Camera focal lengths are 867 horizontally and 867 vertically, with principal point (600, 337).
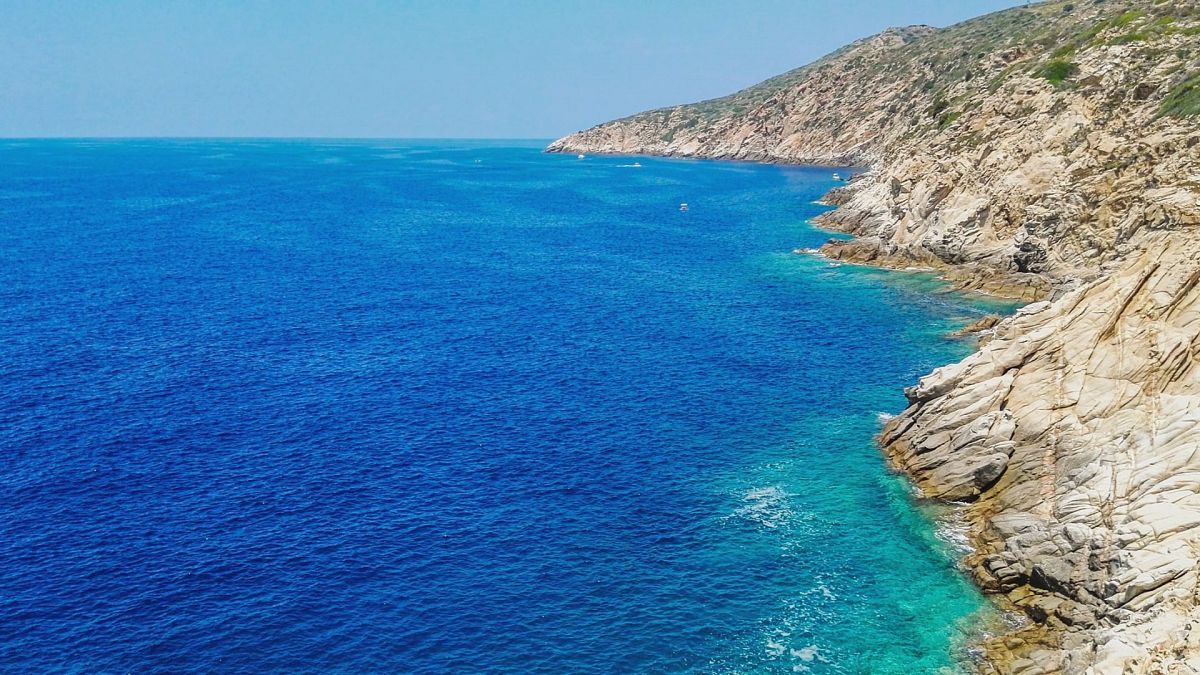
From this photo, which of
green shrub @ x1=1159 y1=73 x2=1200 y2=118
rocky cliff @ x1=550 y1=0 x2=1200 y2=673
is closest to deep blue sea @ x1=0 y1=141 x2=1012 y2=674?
rocky cliff @ x1=550 y1=0 x2=1200 y2=673

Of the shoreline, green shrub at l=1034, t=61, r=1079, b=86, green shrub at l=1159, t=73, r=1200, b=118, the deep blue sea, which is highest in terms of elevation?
green shrub at l=1034, t=61, r=1079, b=86

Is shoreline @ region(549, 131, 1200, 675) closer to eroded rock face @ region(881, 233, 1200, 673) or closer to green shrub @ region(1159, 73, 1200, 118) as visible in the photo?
eroded rock face @ region(881, 233, 1200, 673)

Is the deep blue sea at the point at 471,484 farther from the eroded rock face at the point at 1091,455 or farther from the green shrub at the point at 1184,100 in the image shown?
→ the green shrub at the point at 1184,100

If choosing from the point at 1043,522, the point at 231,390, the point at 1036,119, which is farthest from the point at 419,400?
the point at 1036,119

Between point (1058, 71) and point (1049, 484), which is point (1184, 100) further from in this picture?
point (1049, 484)

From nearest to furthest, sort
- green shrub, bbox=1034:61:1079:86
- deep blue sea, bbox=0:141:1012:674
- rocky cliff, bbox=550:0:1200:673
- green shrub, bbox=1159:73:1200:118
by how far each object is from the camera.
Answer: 1. rocky cliff, bbox=550:0:1200:673
2. deep blue sea, bbox=0:141:1012:674
3. green shrub, bbox=1159:73:1200:118
4. green shrub, bbox=1034:61:1079:86

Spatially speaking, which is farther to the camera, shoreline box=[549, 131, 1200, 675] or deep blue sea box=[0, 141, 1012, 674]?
deep blue sea box=[0, 141, 1012, 674]

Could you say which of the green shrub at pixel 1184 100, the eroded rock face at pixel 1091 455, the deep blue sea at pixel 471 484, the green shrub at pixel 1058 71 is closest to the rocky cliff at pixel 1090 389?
the eroded rock face at pixel 1091 455

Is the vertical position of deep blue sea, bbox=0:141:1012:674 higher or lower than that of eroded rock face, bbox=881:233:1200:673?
lower
